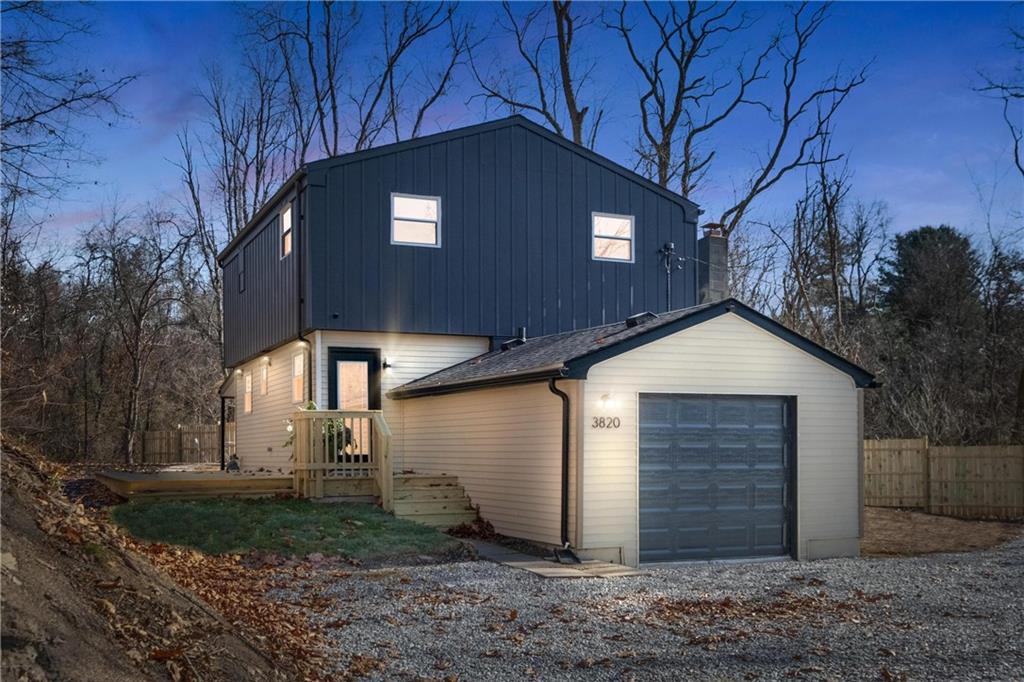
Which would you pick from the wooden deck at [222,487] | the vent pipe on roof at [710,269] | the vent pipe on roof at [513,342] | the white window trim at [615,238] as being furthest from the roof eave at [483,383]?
the vent pipe on roof at [710,269]

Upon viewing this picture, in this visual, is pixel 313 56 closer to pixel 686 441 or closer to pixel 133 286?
pixel 133 286

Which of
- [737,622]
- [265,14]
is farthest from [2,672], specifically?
[265,14]

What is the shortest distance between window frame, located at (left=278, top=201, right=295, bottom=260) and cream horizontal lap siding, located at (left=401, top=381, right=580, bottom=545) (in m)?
3.94

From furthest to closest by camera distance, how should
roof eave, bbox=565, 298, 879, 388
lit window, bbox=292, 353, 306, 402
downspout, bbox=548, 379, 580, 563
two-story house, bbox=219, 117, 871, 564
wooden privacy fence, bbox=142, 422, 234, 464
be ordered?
wooden privacy fence, bbox=142, 422, 234, 464 < lit window, bbox=292, 353, 306, 402 < two-story house, bbox=219, 117, 871, 564 < downspout, bbox=548, 379, 580, 563 < roof eave, bbox=565, 298, 879, 388

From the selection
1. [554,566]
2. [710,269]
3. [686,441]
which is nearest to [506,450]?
[686,441]

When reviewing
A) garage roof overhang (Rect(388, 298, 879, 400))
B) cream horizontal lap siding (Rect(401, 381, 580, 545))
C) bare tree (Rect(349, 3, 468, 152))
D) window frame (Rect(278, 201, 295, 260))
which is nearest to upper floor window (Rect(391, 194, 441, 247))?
window frame (Rect(278, 201, 295, 260))

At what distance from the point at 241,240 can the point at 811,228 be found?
17513 mm

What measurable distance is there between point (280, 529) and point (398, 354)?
595 cm

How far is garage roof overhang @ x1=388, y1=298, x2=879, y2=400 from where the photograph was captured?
1235cm

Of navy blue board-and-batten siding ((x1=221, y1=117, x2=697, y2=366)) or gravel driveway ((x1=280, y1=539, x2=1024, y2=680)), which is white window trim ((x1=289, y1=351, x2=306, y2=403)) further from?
gravel driveway ((x1=280, y1=539, x2=1024, y2=680))

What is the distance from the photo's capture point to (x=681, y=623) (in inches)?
332

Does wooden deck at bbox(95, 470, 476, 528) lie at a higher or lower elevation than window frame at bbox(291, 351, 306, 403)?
lower

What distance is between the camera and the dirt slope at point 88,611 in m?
4.11

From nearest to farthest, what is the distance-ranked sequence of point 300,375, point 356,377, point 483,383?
1. point 483,383
2. point 356,377
3. point 300,375
